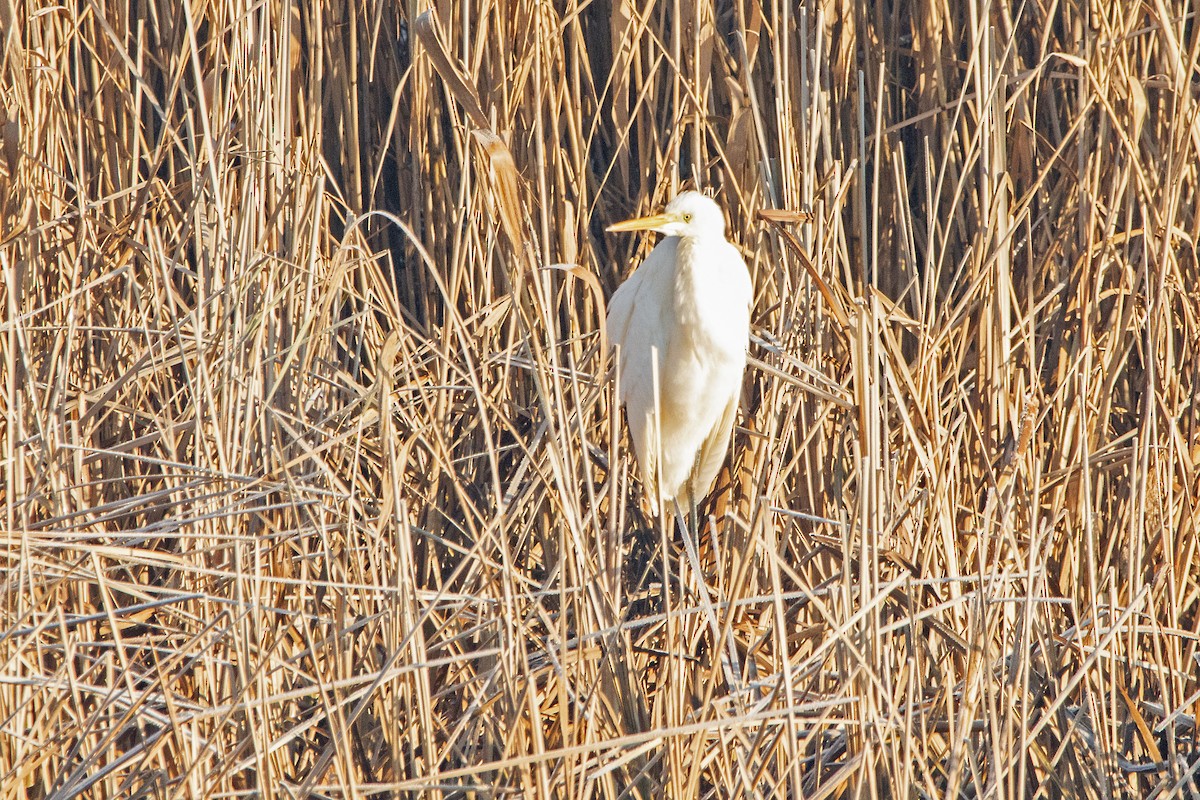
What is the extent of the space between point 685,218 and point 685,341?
46 centimetres

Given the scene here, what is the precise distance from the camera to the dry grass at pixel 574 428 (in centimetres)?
145

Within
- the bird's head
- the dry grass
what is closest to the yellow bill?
the bird's head

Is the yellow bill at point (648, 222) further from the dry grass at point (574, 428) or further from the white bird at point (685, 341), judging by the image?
the dry grass at point (574, 428)

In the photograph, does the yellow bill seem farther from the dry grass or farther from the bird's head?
the dry grass

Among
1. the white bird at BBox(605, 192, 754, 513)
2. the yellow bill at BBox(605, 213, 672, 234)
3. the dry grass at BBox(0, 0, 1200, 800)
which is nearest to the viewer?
the dry grass at BBox(0, 0, 1200, 800)

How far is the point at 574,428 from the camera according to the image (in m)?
2.13

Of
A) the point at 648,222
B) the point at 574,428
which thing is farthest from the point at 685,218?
the point at 574,428

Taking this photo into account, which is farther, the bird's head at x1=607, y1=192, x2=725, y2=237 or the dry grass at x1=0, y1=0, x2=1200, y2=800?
the bird's head at x1=607, y1=192, x2=725, y2=237

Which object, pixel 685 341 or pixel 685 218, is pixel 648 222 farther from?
pixel 685 341

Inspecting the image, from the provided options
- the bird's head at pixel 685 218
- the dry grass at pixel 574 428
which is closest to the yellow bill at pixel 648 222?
the bird's head at pixel 685 218

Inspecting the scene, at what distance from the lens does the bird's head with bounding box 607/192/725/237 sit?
2.00 meters

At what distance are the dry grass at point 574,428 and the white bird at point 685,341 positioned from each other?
0.07m

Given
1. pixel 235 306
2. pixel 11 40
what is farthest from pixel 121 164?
pixel 235 306

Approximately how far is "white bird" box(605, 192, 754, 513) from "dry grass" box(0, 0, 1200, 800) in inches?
2.9
